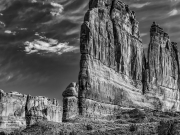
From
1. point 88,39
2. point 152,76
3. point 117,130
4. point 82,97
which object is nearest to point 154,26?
point 152,76

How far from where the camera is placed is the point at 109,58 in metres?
81.9

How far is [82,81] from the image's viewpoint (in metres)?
70.8

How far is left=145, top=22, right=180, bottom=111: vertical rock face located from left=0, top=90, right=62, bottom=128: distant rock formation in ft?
128

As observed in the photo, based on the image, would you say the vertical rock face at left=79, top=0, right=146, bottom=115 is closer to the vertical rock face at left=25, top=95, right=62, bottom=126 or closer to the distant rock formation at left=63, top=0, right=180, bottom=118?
the distant rock formation at left=63, top=0, right=180, bottom=118

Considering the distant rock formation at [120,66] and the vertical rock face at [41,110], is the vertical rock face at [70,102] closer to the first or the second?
the distant rock formation at [120,66]

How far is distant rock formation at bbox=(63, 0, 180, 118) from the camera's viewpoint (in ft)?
238

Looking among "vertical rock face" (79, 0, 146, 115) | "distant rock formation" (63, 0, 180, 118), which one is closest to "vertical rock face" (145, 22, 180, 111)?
"distant rock formation" (63, 0, 180, 118)

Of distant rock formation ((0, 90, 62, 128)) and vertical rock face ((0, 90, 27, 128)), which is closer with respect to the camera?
vertical rock face ((0, 90, 27, 128))

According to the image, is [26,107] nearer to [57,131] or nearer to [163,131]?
[57,131]

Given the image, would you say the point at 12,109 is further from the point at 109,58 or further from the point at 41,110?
the point at 109,58

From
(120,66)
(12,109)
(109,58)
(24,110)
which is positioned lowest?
(24,110)

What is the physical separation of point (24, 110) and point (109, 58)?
25712mm

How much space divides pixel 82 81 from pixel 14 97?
13924 mm

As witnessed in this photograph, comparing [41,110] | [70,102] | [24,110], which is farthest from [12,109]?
[70,102]
